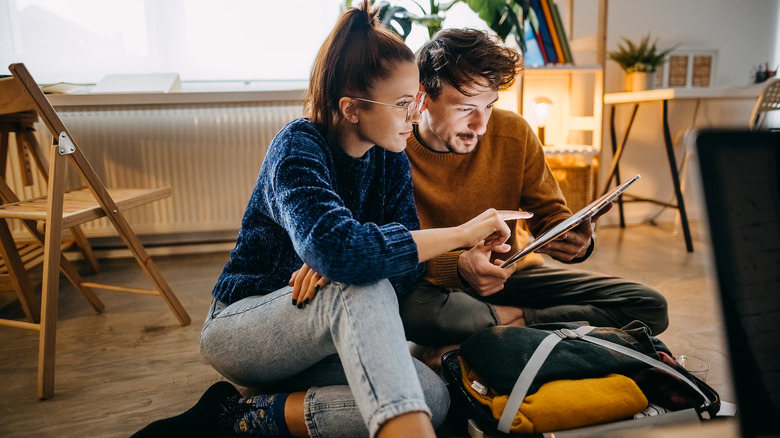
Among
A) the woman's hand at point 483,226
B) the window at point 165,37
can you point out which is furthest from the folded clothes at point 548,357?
the window at point 165,37

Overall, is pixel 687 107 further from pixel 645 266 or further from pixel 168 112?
pixel 168 112

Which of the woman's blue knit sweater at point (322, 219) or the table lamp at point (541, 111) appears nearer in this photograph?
the woman's blue knit sweater at point (322, 219)

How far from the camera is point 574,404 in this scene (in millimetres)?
859

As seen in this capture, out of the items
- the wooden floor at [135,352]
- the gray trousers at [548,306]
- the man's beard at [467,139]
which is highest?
the man's beard at [467,139]

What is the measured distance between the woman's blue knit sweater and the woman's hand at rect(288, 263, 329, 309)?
0.04m

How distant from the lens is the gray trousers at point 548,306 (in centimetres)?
122

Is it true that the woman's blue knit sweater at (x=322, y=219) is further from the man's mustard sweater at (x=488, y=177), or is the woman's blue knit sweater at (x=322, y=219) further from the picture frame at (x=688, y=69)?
the picture frame at (x=688, y=69)

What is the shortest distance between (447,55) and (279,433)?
2.99 feet

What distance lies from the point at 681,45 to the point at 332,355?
9.66 feet

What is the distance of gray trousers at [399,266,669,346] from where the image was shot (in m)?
1.22

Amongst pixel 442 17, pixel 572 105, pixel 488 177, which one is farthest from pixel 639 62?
pixel 488 177

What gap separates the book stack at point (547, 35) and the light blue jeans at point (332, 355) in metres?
1.95

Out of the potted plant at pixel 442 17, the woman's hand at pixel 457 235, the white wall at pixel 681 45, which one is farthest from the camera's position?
the white wall at pixel 681 45

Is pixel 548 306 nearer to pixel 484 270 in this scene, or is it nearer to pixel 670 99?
pixel 484 270
